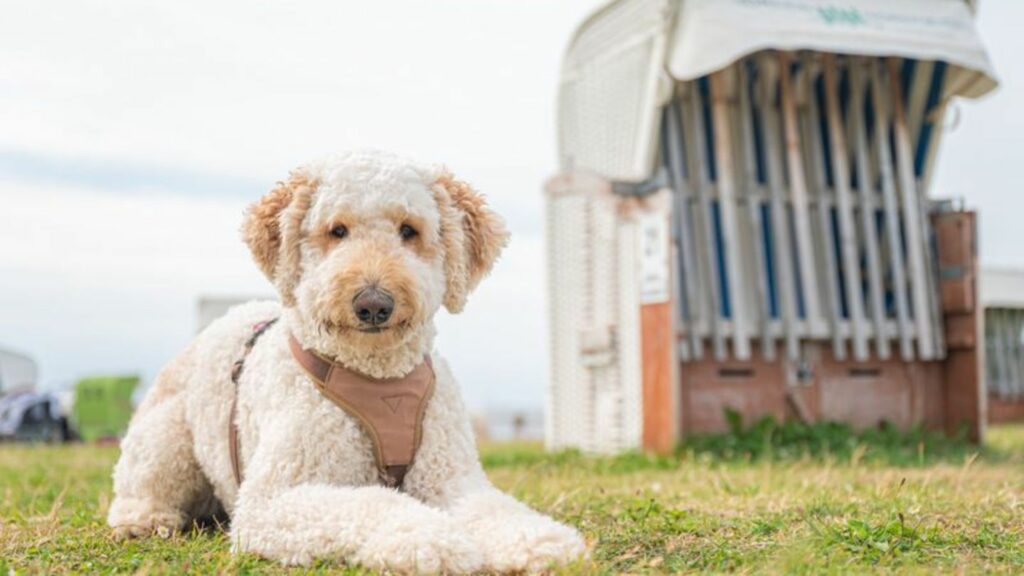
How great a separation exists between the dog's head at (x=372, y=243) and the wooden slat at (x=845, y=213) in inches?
214

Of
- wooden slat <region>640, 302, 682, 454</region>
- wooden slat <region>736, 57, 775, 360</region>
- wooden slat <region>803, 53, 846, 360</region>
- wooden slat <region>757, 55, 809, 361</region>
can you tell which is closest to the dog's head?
wooden slat <region>640, 302, 682, 454</region>

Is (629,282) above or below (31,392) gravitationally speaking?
above

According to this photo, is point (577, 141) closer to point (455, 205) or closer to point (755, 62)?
point (755, 62)

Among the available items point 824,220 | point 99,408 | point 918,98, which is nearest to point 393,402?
point 824,220

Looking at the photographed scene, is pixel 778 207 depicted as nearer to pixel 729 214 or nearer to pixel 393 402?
pixel 729 214

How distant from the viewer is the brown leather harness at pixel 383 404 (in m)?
3.17

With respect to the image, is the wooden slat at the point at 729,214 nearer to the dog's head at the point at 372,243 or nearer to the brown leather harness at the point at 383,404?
the dog's head at the point at 372,243

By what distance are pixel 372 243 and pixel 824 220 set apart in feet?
19.5

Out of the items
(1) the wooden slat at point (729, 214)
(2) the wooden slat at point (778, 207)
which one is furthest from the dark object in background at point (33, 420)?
(2) the wooden slat at point (778, 207)

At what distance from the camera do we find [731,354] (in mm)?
7922

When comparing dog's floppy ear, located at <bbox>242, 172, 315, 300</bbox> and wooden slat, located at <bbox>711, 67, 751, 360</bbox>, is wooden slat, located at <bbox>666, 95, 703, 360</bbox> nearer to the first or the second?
wooden slat, located at <bbox>711, 67, 751, 360</bbox>

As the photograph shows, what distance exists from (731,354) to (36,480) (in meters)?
4.66

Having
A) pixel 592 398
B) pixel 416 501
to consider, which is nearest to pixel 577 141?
pixel 592 398

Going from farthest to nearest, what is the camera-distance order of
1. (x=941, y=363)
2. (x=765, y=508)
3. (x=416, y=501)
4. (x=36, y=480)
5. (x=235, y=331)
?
(x=941, y=363), (x=36, y=480), (x=765, y=508), (x=235, y=331), (x=416, y=501)
